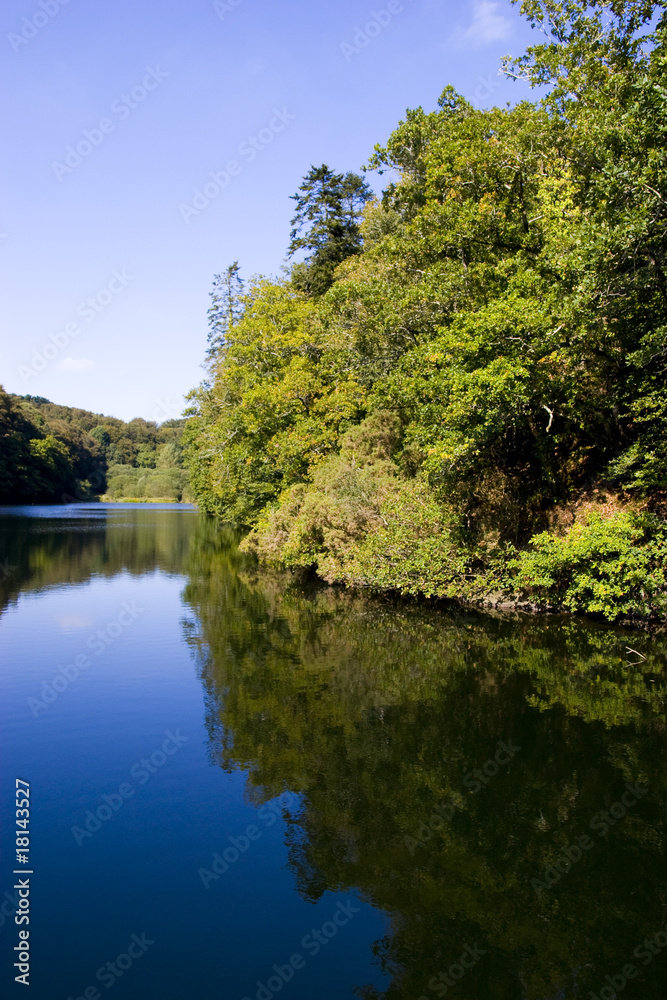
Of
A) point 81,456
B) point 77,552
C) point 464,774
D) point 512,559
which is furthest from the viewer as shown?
point 81,456

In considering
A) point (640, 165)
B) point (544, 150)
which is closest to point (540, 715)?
point (640, 165)

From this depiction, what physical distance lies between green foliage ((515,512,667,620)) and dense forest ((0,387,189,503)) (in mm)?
68322

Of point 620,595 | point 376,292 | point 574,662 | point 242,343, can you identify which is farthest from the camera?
point 242,343

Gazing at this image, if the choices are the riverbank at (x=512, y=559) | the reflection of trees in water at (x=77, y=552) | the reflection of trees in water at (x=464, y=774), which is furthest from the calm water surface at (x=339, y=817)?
the reflection of trees in water at (x=77, y=552)

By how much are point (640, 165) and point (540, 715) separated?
11.5m

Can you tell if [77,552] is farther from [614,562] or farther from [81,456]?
[81,456]

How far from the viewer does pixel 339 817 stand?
8.20m

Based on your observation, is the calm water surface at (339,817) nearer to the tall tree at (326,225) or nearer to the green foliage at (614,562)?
the green foliage at (614,562)

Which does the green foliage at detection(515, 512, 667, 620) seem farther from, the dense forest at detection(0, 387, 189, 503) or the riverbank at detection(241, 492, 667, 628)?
the dense forest at detection(0, 387, 189, 503)

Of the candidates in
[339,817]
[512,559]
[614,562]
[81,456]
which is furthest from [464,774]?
[81,456]

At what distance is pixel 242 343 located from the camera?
36.6m

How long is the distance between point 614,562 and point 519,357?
18.6 ft

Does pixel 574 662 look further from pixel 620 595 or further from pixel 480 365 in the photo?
pixel 480 365

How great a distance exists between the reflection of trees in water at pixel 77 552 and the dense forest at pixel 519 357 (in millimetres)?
9430
